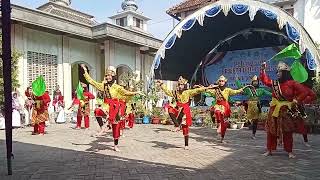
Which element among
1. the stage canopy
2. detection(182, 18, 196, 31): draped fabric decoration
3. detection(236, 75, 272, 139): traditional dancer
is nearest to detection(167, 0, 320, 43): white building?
the stage canopy

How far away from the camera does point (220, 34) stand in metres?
19.3

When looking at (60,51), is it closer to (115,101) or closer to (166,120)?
(166,120)

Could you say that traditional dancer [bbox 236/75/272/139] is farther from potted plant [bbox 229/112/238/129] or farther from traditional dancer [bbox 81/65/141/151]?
traditional dancer [bbox 81/65/141/151]

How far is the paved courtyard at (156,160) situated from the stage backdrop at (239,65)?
935 centimetres

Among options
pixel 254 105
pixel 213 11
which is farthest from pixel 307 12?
pixel 254 105

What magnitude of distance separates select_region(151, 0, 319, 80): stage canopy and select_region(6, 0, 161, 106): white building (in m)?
2.92

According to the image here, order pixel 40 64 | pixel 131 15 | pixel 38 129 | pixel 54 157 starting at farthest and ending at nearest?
pixel 131 15 → pixel 40 64 → pixel 38 129 → pixel 54 157

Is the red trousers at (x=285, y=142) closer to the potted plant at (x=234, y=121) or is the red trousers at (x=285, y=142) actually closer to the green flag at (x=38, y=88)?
the potted plant at (x=234, y=121)

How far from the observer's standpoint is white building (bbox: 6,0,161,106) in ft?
53.3

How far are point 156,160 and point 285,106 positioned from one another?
2680mm

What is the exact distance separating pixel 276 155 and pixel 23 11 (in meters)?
12.2

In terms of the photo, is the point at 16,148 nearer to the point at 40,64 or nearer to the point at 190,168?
the point at 190,168

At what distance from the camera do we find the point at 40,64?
17281 mm

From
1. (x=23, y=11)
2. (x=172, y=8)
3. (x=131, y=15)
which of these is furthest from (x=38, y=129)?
(x=131, y=15)
